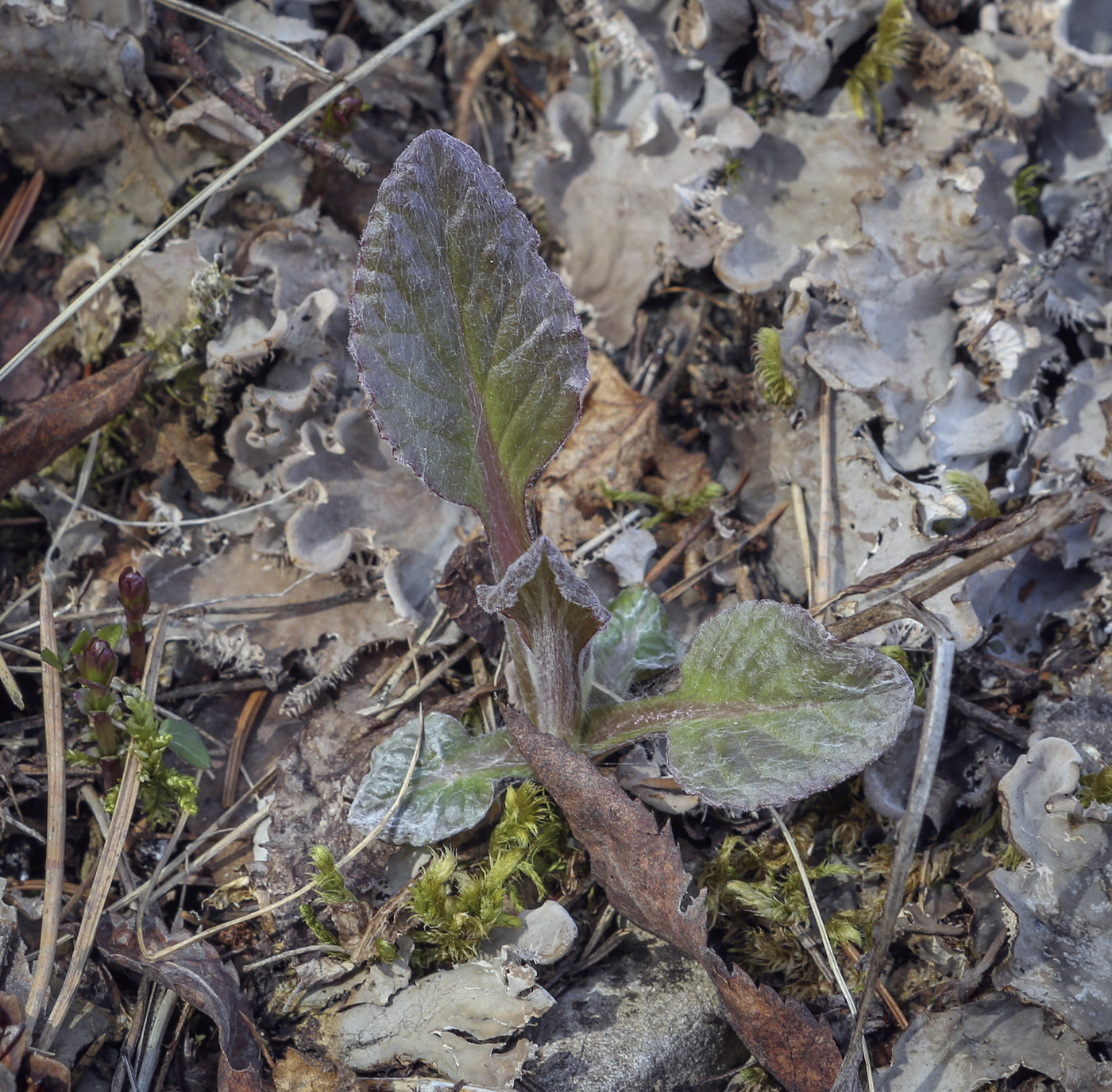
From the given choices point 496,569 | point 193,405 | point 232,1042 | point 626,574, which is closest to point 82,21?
point 193,405

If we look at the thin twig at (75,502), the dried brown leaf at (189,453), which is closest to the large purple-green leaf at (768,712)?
the dried brown leaf at (189,453)


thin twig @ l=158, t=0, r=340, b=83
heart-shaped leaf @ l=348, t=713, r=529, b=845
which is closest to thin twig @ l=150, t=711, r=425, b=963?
heart-shaped leaf @ l=348, t=713, r=529, b=845

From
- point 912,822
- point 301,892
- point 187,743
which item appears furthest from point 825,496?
point 187,743

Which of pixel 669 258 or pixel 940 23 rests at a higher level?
pixel 940 23

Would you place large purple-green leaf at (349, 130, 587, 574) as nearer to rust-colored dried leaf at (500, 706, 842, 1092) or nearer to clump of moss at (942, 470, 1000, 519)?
rust-colored dried leaf at (500, 706, 842, 1092)

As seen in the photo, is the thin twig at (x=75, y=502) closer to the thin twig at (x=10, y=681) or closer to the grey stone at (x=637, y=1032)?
the thin twig at (x=10, y=681)

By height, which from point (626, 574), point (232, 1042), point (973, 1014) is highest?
point (626, 574)

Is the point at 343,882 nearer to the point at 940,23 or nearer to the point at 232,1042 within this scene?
the point at 232,1042

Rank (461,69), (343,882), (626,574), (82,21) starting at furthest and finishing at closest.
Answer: (461,69), (82,21), (626,574), (343,882)
